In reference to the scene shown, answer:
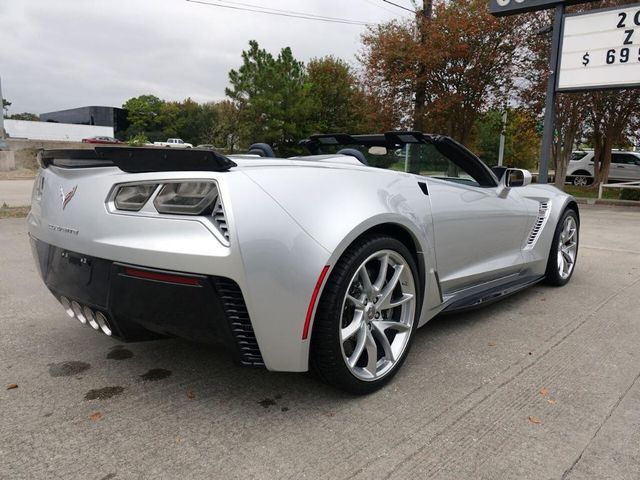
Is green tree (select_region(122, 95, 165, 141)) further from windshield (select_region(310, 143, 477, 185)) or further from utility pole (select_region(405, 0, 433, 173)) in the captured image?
windshield (select_region(310, 143, 477, 185))

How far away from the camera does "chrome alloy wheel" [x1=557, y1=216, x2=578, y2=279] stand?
4.46m

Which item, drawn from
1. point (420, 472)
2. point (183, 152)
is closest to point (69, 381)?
point (183, 152)

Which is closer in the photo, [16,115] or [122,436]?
[122,436]

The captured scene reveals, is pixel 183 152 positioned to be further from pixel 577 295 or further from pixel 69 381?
pixel 577 295

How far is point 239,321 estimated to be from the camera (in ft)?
6.21

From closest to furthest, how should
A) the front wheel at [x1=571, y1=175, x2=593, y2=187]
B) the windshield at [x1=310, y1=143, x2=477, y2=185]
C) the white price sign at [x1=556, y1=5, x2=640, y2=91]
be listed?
the windshield at [x1=310, y1=143, x2=477, y2=185] < the white price sign at [x1=556, y1=5, x2=640, y2=91] < the front wheel at [x1=571, y1=175, x2=593, y2=187]

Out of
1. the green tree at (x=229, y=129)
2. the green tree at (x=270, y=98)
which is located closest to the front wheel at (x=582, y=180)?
the green tree at (x=270, y=98)

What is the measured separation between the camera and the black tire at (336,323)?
205cm

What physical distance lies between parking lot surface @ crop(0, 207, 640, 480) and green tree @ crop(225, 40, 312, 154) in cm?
2511

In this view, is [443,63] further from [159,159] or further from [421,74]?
[159,159]

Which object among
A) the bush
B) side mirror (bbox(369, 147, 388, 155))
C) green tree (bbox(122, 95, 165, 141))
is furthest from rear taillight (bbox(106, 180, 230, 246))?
green tree (bbox(122, 95, 165, 141))

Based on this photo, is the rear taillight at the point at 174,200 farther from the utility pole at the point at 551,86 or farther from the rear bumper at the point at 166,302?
the utility pole at the point at 551,86

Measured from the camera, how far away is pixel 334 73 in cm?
3177

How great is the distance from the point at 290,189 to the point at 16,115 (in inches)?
5463
